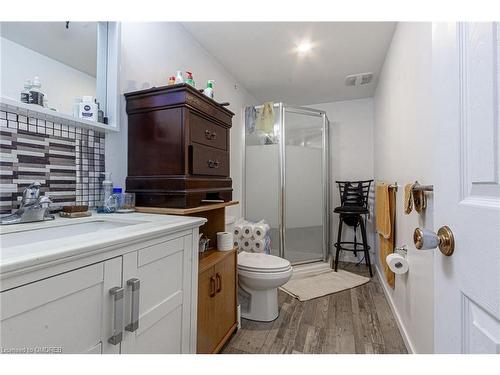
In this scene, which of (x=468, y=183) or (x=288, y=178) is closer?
(x=468, y=183)

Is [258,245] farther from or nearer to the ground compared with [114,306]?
nearer to the ground

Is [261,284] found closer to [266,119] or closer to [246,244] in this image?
[246,244]

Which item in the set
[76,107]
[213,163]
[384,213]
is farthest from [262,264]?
[76,107]

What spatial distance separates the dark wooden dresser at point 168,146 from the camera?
1.27 m

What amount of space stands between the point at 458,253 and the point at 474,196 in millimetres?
128

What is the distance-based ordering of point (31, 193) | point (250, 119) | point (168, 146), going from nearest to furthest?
point (31, 193) < point (168, 146) < point (250, 119)

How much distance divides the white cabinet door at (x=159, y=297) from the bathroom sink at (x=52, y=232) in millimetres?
295

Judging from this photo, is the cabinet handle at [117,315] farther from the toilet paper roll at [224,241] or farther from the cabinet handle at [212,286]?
the toilet paper roll at [224,241]

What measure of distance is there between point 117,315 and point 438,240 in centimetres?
88

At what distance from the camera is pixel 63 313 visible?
1.86 ft

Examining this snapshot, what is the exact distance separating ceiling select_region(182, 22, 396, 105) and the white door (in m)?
1.59

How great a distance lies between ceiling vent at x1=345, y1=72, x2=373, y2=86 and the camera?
2.62 metres

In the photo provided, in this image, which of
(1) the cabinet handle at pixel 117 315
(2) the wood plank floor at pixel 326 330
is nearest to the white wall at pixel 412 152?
(2) the wood plank floor at pixel 326 330

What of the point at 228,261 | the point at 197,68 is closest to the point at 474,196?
the point at 228,261
